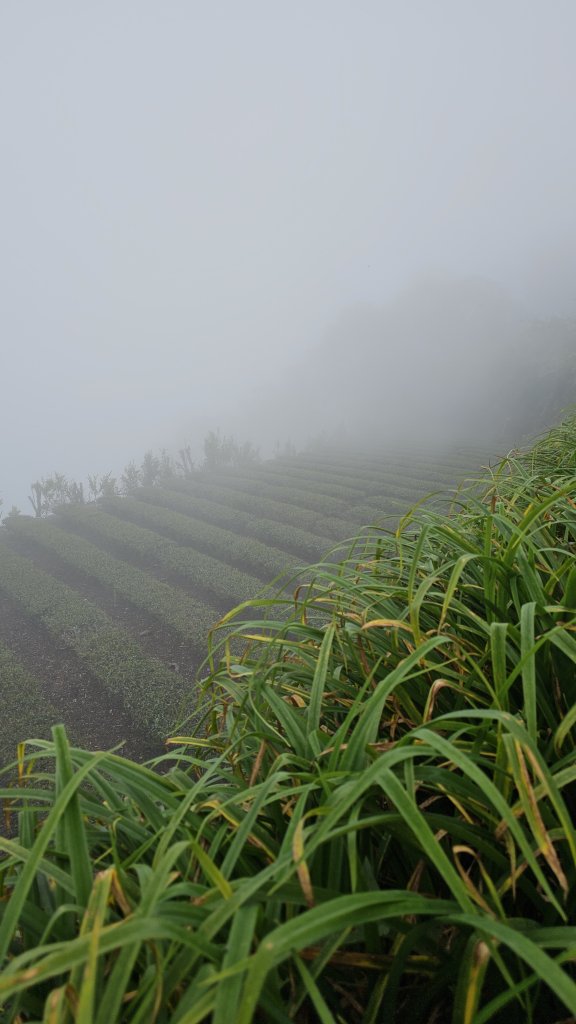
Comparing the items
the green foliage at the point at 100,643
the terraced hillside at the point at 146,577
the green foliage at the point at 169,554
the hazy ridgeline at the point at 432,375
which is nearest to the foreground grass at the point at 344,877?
the terraced hillside at the point at 146,577

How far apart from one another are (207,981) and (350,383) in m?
111

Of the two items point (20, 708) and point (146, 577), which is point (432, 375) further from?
point (20, 708)

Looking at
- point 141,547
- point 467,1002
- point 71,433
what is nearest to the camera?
point 467,1002

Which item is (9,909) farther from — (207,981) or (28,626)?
(28,626)

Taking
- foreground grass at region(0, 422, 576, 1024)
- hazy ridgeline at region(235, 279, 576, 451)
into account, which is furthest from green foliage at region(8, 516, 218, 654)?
hazy ridgeline at region(235, 279, 576, 451)

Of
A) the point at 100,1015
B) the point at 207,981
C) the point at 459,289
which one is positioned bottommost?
the point at 100,1015

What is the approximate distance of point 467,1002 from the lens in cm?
78

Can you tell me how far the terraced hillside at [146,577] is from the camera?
9.12 metres

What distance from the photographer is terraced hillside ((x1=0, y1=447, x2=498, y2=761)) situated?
359 inches

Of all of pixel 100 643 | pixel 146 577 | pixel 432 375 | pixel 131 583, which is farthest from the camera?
pixel 432 375

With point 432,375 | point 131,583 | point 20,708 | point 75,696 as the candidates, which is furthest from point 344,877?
point 432,375

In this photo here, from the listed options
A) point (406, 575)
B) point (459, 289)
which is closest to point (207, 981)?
point (406, 575)

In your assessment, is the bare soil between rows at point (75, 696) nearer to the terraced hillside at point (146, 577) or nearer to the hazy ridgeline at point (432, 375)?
the terraced hillside at point (146, 577)

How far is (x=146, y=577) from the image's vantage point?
15.5 metres
